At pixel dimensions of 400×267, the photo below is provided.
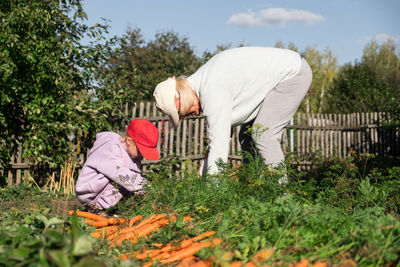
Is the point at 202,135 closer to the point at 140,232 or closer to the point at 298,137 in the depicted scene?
the point at 298,137

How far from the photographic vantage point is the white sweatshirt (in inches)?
112

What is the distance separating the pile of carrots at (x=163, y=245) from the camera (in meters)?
1.64

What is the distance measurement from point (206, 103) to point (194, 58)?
1032 centimetres

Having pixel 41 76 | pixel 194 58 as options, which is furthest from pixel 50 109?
pixel 194 58

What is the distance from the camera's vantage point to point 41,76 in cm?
536

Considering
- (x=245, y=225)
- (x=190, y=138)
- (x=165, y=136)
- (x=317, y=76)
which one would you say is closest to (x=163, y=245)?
(x=245, y=225)

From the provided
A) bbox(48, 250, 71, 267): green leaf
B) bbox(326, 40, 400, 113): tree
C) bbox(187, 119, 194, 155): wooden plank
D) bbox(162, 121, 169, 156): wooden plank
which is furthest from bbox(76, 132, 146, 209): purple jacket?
bbox(326, 40, 400, 113): tree

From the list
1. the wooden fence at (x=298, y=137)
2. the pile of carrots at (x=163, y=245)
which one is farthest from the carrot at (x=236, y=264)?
the wooden fence at (x=298, y=137)

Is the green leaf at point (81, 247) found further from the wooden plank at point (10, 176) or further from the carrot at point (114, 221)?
the wooden plank at point (10, 176)

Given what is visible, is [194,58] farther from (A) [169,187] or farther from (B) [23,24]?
(A) [169,187]

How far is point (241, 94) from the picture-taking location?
302 cm

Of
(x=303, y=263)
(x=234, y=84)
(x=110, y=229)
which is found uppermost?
(x=234, y=84)

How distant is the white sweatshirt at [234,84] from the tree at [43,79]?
3.15 meters

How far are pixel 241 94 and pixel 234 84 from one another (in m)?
0.13
